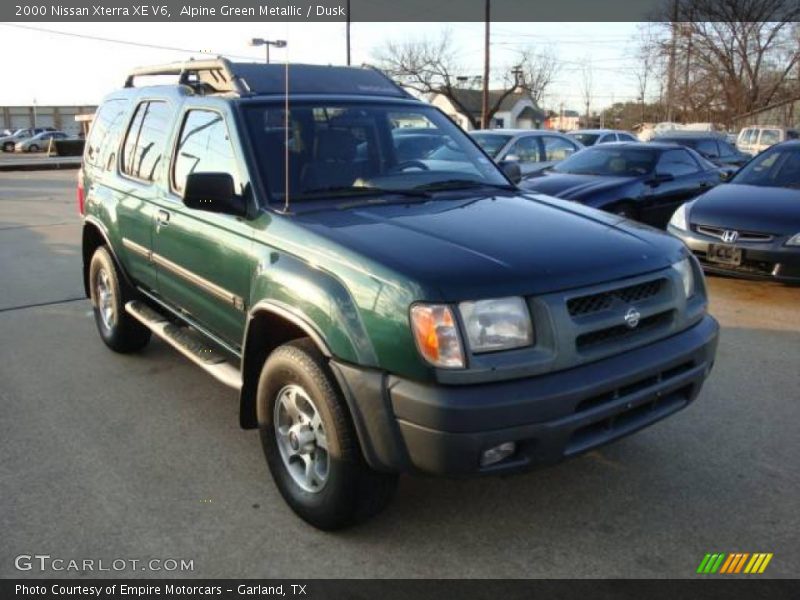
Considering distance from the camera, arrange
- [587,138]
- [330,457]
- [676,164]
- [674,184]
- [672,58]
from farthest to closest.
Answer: [672,58] < [587,138] < [676,164] < [674,184] < [330,457]

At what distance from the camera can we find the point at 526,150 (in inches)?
495

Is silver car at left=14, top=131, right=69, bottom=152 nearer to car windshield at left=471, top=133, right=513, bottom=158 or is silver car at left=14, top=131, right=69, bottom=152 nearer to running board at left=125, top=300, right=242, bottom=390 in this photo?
car windshield at left=471, top=133, right=513, bottom=158

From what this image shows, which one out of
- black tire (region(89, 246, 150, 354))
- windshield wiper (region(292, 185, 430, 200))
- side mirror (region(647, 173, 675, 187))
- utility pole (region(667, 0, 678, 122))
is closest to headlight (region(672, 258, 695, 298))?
windshield wiper (region(292, 185, 430, 200))

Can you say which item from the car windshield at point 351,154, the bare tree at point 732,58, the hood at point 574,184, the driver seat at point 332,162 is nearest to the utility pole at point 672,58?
the bare tree at point 732,58

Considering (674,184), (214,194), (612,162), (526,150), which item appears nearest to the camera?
(214,194)

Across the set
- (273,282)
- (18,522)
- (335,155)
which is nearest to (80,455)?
(18,522)

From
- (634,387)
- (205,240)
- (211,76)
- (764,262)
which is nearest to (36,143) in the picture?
(211,76)

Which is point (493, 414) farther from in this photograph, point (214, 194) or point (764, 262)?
point (764, 262)

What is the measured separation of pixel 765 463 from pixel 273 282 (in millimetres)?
2624

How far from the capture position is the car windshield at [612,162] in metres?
9.53

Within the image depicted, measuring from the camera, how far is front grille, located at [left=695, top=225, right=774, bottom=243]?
21.7 ft

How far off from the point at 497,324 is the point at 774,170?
675cm

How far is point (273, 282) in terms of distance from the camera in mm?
3055

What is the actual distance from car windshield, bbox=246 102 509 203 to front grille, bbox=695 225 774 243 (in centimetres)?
365
